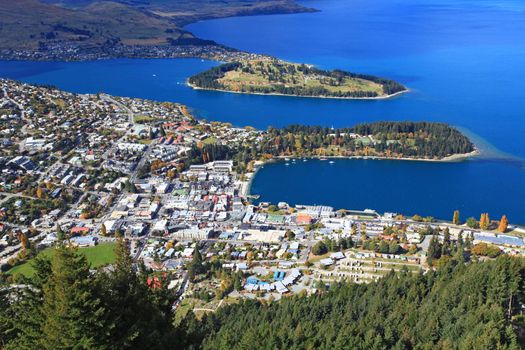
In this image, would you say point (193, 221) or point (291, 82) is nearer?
point (193, 221)

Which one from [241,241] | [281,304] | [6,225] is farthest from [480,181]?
[6,225]

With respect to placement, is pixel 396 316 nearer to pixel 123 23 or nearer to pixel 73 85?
pixel 73 85

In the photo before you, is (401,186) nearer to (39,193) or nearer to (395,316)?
(395,316)

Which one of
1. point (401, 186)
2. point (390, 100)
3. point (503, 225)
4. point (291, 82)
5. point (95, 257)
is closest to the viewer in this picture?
point (95, 257)

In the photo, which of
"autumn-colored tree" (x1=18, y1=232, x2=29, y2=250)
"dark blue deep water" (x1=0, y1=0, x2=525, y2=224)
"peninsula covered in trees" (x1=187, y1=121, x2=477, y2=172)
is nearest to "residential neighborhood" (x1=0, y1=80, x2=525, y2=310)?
"autumn-colored tree" (x1=18, y1=232, x2=29, y2=250)

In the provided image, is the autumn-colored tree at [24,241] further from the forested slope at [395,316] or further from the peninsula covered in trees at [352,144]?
the peninsula covered in trees at [352,144]

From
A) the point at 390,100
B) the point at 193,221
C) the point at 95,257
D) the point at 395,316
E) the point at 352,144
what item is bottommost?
the point at 95,257

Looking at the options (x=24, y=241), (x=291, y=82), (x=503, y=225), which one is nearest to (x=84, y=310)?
(x=24, y=241)
